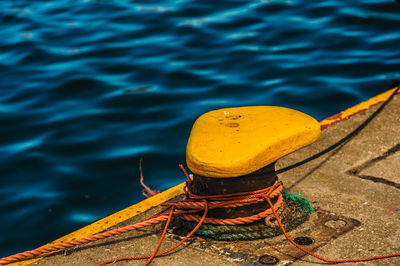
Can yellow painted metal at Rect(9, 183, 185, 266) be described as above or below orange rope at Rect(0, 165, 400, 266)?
below

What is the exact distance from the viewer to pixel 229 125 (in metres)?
3.18

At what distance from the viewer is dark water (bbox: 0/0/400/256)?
5.03 m

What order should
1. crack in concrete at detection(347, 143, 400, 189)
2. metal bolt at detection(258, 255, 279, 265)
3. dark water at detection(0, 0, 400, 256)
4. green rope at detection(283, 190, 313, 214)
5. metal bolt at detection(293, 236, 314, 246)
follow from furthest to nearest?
dark water at detection(0, 0, 400, 256) < crack in concrete at detection(347, 143, 400, 189) < green rope at detection(283, 190, 313, 214) < metal bolt at detection(293, 236, 314, 246) < metal bolt at detection(258, 255, 279, 265)

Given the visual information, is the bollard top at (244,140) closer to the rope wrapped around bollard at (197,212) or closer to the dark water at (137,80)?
the rope wrapped around bollard at (197,212)

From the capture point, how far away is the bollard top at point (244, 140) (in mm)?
2914

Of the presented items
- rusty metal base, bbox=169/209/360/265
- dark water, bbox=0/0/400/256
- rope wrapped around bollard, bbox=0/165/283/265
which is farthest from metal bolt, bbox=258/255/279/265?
dark water, bbox=0/0/400/256

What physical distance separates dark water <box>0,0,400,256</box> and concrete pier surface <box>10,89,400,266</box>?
1407mm

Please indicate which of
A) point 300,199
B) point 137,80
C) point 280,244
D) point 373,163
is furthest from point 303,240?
point 137,80

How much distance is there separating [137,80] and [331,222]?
179 inches

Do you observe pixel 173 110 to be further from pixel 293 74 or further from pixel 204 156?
pixel 204 156

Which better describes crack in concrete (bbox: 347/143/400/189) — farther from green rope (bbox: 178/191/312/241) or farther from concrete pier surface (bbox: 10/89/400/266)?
green rope (bbox: 178/191/312/241)

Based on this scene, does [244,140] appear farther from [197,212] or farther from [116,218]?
[116,218]

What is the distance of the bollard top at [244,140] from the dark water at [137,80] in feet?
5.85

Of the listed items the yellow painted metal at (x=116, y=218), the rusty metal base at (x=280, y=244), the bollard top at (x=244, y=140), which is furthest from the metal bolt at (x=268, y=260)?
the yellow painted metal at (x=116, y=218)
